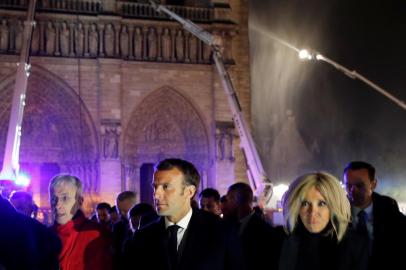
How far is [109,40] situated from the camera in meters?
18.4

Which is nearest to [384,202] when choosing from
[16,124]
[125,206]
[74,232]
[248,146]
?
[74,232]

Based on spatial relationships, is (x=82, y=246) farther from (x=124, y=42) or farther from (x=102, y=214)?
(x=124, y=42)

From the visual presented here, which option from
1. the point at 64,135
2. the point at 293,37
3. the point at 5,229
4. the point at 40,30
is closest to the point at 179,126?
the point at 64,135

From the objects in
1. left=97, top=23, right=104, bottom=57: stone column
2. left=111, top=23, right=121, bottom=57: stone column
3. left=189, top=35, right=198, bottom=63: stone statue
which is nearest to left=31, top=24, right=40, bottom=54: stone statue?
left=97, top=23, right=104, bottom=57: stone column

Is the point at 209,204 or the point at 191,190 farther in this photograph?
the point at 209,204

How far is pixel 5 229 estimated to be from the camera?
8.13 feet

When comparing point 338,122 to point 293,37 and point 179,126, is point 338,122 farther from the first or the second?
point 179,126

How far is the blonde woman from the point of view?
303 centimetres

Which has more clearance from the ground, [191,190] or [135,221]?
[191,190]

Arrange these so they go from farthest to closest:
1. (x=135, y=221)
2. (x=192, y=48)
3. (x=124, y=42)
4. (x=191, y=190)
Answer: (x=192, y=48) < (x=124, y=42) < (x=135, y=221) < (x=191, y=190)

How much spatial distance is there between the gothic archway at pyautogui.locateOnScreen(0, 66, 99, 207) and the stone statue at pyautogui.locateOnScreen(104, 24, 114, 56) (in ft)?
5.29

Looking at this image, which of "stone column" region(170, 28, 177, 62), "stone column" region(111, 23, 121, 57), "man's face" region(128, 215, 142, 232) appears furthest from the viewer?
"stone column" region(170, 28, 177, 62)

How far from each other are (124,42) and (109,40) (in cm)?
50

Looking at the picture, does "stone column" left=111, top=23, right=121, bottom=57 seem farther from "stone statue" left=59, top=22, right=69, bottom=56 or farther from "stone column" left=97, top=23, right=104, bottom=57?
"stone statue" left=59, top=22, right=69, bottom=56
